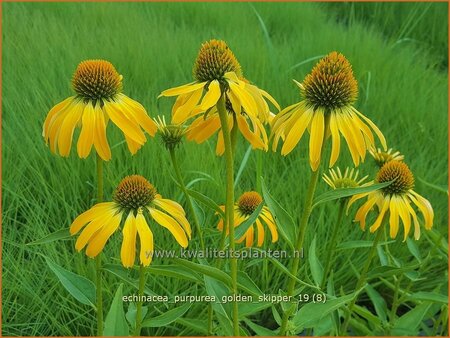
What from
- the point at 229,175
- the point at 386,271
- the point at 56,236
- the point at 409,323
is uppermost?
the point at 229,175

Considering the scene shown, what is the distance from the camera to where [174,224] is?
30.2 inches

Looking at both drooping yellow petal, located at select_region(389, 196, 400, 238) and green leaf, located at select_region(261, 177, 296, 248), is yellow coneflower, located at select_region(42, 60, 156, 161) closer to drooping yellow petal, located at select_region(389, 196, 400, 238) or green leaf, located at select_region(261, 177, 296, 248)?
green leaf, located at select_region(261, 177, 296, 248)

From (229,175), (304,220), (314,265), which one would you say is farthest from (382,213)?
(229,175)

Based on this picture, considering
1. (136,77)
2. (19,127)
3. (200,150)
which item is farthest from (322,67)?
(136,77)

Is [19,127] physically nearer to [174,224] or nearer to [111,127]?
[111,127]

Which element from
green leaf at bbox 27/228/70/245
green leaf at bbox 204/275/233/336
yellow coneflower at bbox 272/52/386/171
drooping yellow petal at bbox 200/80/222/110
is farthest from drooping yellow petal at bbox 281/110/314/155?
green leaf at bbox 27/228/70/245

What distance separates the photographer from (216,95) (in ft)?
2.25

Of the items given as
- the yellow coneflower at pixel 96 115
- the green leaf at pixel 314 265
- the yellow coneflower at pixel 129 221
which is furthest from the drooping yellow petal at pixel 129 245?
the green leaf at pixel 314 265

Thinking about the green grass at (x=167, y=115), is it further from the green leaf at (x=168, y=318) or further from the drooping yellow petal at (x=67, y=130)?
the drooping yellow petal at (x=67, y=130)

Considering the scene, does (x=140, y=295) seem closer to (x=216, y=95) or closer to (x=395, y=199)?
(x=216, y=95)

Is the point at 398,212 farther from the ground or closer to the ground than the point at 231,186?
closer to the ground

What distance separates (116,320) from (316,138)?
0.35 metres

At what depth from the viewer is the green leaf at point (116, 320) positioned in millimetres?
691

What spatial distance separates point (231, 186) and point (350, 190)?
165 millimetres
